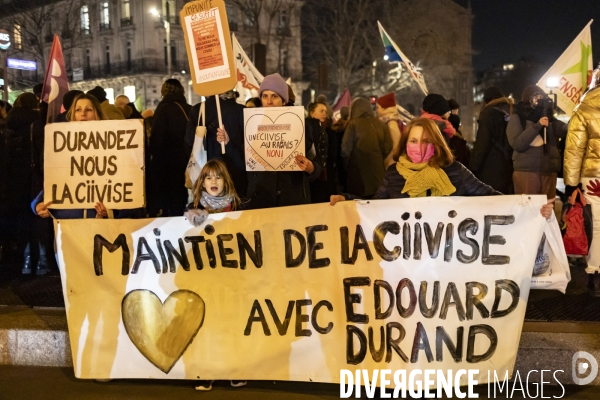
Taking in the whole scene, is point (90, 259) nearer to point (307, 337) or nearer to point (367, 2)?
point (307, 337)

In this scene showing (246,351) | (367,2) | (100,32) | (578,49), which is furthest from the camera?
(100,32)

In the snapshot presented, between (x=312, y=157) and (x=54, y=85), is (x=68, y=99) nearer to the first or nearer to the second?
(x=54, y=85)

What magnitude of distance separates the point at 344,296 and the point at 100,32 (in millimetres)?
53106

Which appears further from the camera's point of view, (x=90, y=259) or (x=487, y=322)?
(x=90, y=259)

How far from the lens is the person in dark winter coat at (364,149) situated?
7.39 m

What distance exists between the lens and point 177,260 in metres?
4.39

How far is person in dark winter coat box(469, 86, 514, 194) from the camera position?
688 cm

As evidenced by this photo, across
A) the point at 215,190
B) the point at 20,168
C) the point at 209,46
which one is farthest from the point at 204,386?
the point at 20,168

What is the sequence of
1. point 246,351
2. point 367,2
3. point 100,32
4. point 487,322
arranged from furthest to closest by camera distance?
point 100,32 → point 367,2 → point 246,351 → point 487,322

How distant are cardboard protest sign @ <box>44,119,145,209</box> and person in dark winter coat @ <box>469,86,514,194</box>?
362 centimetres

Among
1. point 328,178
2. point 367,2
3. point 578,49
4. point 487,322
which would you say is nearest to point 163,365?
point 487,322

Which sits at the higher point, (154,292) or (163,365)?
(154,292)

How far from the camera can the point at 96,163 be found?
496 cm

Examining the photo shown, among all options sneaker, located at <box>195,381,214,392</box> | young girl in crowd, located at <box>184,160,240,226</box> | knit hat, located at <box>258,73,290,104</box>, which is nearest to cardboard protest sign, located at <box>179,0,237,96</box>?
knit hat, located at <box>258,73,290,104</box>
